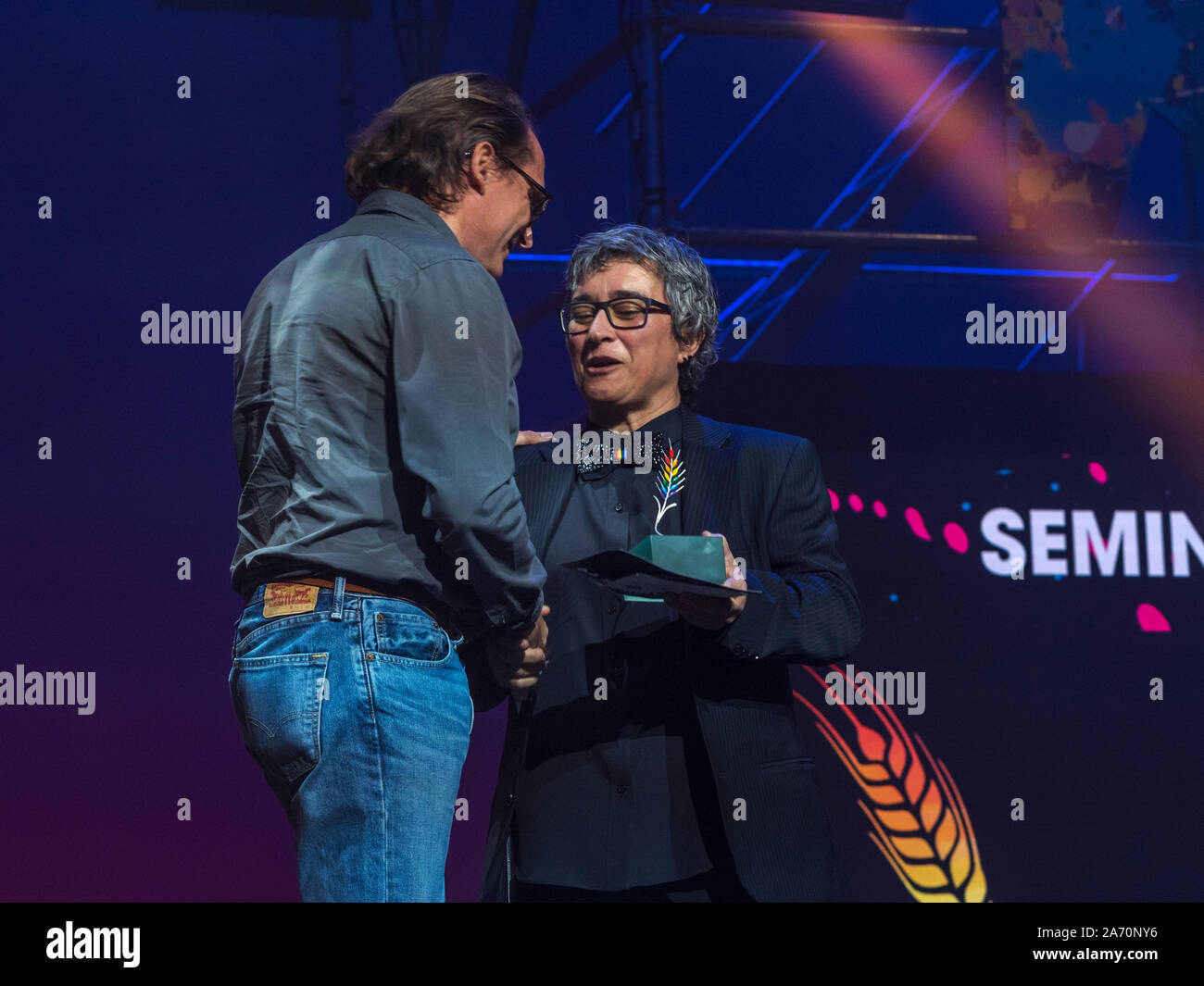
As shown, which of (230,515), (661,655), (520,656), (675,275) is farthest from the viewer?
(230,515)

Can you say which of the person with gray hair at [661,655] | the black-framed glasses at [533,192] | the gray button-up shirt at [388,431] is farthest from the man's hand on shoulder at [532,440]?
the gray button-up shirt at [388,431]

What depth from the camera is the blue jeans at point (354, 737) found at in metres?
1.43

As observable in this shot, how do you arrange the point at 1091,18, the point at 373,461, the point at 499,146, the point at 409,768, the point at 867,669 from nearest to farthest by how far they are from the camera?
the point at 409,768 < the point at 373,461 < the point at 499,146 < the point at 867,669 < the point at 1091,18

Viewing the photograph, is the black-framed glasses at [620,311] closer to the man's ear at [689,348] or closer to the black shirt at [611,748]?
the man's ear at [689,348]

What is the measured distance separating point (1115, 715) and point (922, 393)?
1.08 m

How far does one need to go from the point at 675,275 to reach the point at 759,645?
76 centimetres

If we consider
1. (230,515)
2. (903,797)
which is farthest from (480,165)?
(903,797)

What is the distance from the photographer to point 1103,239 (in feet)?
11.9

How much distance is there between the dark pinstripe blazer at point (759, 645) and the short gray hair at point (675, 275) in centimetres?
13

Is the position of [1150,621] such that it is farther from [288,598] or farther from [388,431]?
[288,598]

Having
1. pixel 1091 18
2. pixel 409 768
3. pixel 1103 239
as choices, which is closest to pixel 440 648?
pixel 409 768

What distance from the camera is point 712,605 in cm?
183

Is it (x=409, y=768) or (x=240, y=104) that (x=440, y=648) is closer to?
(x=409, y=768)

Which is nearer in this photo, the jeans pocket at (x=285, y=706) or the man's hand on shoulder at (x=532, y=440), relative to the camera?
the jeans pocket at (x=285, y=706)
